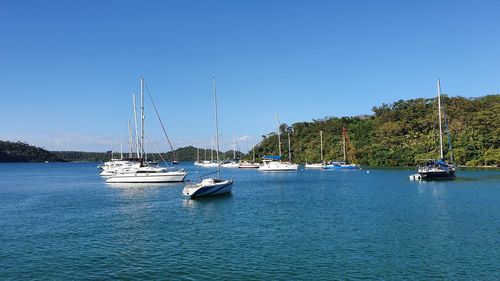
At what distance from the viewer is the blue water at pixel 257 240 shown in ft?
64.9

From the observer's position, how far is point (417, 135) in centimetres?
13362

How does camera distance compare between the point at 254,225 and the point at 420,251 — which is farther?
the point at 254,225

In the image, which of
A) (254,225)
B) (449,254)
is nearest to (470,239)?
(449,254)

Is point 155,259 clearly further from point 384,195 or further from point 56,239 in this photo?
point 384,195

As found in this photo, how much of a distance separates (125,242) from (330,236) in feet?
41.3

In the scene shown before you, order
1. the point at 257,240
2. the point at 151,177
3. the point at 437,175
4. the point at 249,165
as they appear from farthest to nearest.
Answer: the point at 249,165, the point at 151,177, the point at 437,175, the point at 257,240

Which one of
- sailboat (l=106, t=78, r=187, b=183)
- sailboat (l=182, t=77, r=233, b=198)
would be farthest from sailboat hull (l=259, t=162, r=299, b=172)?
sailboat (l=182, t=77, r=233, b=198)

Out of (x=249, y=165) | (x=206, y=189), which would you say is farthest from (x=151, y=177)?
(x=249, y=165)

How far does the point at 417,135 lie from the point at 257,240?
11924 cm

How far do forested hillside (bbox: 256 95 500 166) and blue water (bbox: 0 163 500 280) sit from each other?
71041 mm

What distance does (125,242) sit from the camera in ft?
86.8

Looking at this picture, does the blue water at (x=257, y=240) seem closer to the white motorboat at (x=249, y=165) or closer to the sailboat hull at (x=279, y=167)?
the sailboat hull at (x=279, y=167)

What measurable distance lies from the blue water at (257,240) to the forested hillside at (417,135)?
7104 cm

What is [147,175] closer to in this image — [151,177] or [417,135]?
[151,177]
